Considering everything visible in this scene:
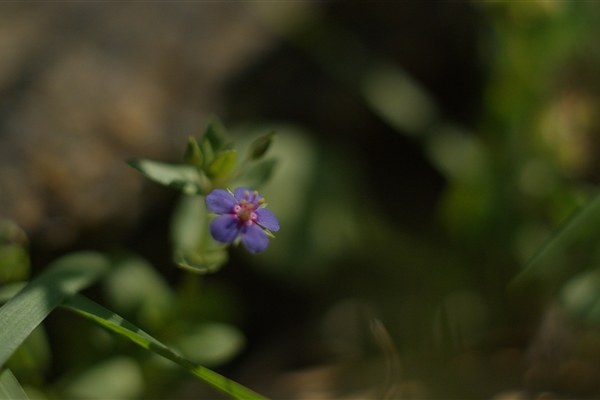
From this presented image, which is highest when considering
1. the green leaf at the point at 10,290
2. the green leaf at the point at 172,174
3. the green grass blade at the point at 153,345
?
the green leaf at the point at 172,174

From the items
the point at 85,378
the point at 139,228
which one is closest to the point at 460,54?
the point at 139,228

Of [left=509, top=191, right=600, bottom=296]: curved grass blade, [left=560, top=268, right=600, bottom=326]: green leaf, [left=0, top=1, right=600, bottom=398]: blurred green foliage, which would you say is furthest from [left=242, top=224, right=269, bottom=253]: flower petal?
[left=560, top=268, right=600, bottom=326]: green leaf

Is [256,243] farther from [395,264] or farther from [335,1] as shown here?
[335,1]

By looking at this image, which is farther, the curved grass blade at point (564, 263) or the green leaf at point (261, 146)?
the curved grass blade at point (564, 263)

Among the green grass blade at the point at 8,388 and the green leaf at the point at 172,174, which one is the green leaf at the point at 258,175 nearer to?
the green leaf at the point at 172,174

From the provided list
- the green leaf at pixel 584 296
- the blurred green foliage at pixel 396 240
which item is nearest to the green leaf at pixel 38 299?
the blurred green foliage at pixel 396 240

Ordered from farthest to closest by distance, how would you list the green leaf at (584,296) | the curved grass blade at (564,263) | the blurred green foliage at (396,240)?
the curved grass blade at (564,263)
the green leaf at (584,296)
the blurred green foliage at (396,240)

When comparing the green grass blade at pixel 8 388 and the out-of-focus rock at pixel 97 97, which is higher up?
the out-of-focus rock at pixel 97 97
